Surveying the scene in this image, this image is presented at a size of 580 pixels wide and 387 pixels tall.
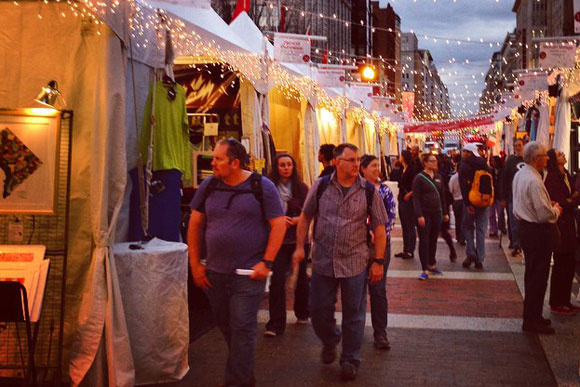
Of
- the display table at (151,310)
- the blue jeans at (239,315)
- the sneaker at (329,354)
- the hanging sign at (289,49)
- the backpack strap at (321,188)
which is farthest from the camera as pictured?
the hanging sign at (289,49)

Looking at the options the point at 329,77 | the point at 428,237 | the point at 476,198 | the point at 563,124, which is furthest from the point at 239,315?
the point at 329,77

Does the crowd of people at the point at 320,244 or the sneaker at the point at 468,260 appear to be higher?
the crowd of people at the point at 320,244

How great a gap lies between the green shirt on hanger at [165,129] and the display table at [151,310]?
1401 mm

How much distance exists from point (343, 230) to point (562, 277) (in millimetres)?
3677

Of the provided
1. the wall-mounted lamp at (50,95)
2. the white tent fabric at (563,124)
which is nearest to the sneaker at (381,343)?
the wall-mounted lamp at (50,95)

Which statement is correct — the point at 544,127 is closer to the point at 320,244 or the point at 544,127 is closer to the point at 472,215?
the point at 472,215

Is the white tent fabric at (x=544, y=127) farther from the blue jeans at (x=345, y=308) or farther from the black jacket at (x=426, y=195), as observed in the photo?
the blue jeans at (x=345, y=308)

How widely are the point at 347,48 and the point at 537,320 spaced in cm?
7280

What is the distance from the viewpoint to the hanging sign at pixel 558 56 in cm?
1202

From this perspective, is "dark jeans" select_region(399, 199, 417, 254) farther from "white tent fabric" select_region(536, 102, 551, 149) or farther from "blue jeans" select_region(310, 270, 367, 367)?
"blue jeans" select_region(310, 270, 367, 367)

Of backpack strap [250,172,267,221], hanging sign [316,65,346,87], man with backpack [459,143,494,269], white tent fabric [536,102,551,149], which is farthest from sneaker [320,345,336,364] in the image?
white tent fabric [536,102,551,149]

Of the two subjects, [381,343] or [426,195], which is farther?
[426,195]

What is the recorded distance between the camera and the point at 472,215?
39.8 feet

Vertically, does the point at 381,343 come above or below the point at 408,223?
below
